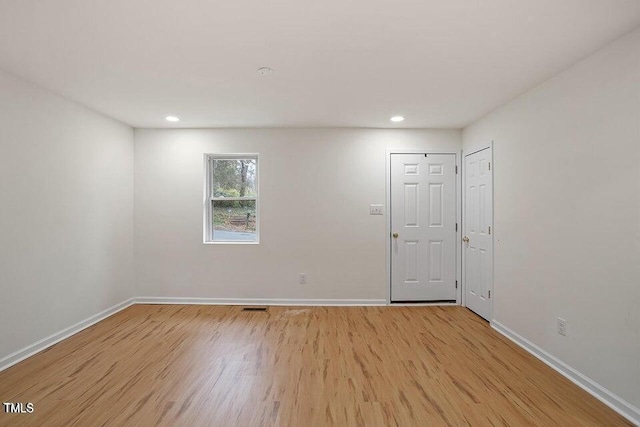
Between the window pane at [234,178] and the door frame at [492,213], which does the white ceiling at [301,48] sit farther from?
the window pane at [234,178]

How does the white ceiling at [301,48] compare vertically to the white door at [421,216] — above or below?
above

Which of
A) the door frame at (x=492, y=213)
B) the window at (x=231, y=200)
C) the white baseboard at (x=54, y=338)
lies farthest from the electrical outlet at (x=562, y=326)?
the white baseboard at (x=54, y=338)

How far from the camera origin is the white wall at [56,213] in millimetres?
2369

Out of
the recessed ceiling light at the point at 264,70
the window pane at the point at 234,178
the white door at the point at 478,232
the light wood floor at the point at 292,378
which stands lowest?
the light wood floor at the point at 292,378

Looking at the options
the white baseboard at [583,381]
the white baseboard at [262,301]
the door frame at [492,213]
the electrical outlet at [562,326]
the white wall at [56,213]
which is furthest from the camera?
the white baseboard at [262,301]

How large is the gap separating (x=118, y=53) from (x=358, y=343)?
309cm

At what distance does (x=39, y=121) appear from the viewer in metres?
2.61

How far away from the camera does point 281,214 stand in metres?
3.95

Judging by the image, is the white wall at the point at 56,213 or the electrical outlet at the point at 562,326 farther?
the white wall at the point at 56,213

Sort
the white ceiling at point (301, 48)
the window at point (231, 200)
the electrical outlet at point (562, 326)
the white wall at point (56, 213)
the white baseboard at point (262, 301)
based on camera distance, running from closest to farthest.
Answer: the white ceiling at point (301, 48), the electrical outlet at point (562, 326), the white wall at point (56, 213), the white baseboard at point (262, 301), the window at point (231, 200)

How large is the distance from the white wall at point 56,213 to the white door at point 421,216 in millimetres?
3569

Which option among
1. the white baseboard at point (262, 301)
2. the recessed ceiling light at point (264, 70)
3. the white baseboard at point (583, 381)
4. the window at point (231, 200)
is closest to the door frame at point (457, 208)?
the white baseboard at point (262, 301)

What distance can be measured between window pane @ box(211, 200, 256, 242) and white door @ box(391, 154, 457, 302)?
1.99 meters

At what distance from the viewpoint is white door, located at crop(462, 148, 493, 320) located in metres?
3.31
